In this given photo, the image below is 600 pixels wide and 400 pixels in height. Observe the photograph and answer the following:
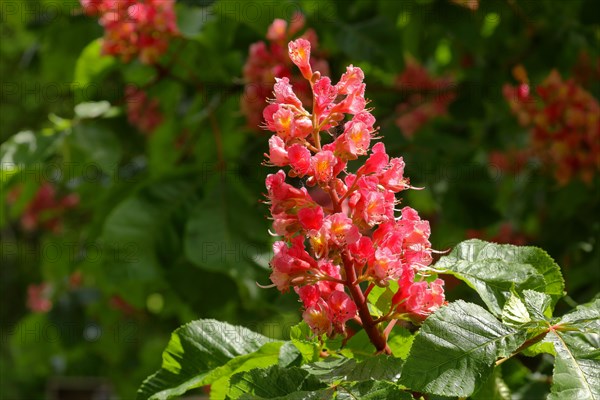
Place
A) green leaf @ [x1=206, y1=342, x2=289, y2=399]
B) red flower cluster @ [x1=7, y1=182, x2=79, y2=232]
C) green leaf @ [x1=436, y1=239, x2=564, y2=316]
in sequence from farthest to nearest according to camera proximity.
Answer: red flower cluster @ [x1=7, y1=182, x2=79, y2=232]
green leaf @ [x1=206, y1=342, x2=289, y2=399]
green leaf @ [x1=436, y1=239, x2=564, y2=316]

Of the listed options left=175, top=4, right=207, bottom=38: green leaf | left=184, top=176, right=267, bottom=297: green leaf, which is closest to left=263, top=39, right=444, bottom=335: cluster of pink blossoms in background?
left=184, top=176, right=267, bottom=297: green leaf

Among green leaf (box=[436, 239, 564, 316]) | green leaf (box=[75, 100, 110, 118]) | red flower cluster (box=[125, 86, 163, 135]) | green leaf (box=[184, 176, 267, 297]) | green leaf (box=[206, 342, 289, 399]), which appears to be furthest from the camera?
red flower cluster (box=[125, 86, 163, 135])

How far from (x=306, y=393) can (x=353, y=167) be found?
1.23m

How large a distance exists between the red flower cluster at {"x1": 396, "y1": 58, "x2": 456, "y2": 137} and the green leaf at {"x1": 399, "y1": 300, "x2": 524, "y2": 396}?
2205mm

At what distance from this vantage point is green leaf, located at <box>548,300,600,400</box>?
1.06 metres

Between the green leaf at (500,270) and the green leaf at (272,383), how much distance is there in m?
0.29

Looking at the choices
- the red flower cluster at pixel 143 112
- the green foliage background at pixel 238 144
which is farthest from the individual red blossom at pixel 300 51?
the red flower cluster at pixel 143 112

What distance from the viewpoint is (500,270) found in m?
1.30

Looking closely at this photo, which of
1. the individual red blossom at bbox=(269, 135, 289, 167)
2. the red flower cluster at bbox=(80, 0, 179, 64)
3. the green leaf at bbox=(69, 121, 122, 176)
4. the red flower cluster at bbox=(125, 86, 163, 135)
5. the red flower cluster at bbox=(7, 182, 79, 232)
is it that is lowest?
the red flower cluster at bbox=(7, 182, 79, 232)

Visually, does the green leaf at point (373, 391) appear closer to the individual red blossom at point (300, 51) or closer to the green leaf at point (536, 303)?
the green leaf at point (536, 303)

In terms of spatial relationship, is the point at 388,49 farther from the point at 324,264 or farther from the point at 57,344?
the point at 57,344

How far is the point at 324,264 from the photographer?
127 centimetres

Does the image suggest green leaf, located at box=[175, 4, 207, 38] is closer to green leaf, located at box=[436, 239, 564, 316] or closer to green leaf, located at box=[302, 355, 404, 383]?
green leaf, located at box=[436, 239, 564, 316]

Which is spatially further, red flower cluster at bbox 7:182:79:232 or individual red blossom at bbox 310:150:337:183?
red flower cluster at bbox 7:182:79:232
